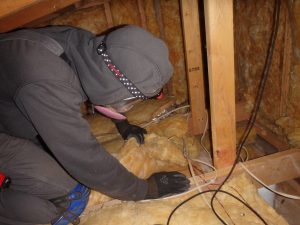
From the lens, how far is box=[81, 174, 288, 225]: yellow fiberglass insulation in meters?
1.29

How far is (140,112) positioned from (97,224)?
136cm

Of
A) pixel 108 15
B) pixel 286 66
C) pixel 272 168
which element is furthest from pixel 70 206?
pixel 108 15

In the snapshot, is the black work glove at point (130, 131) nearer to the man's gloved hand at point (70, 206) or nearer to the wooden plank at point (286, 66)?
the man's gloved hand at point (70, 206)

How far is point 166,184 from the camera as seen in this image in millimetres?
1427

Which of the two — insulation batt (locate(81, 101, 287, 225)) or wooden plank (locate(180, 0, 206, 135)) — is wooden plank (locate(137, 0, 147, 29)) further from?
insulation batt (locate(81, 101, 287, 225))

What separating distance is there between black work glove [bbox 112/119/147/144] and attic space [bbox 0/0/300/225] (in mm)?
40

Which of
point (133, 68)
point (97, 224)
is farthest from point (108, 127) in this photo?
point (133, 68)

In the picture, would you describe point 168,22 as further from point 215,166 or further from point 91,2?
point 215,166

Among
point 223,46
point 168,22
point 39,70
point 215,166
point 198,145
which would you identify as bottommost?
point 198,145

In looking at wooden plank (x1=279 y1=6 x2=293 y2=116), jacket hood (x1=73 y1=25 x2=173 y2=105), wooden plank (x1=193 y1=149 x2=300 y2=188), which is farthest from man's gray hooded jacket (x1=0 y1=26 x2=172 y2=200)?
wooden plank (x1=279 y1=6 x2=293 y2=116)

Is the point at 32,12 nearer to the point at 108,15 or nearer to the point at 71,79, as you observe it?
the point at 71,79

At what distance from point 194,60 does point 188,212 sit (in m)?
1.04

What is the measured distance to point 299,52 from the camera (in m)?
1.66

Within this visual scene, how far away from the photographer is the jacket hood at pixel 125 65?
93cm
